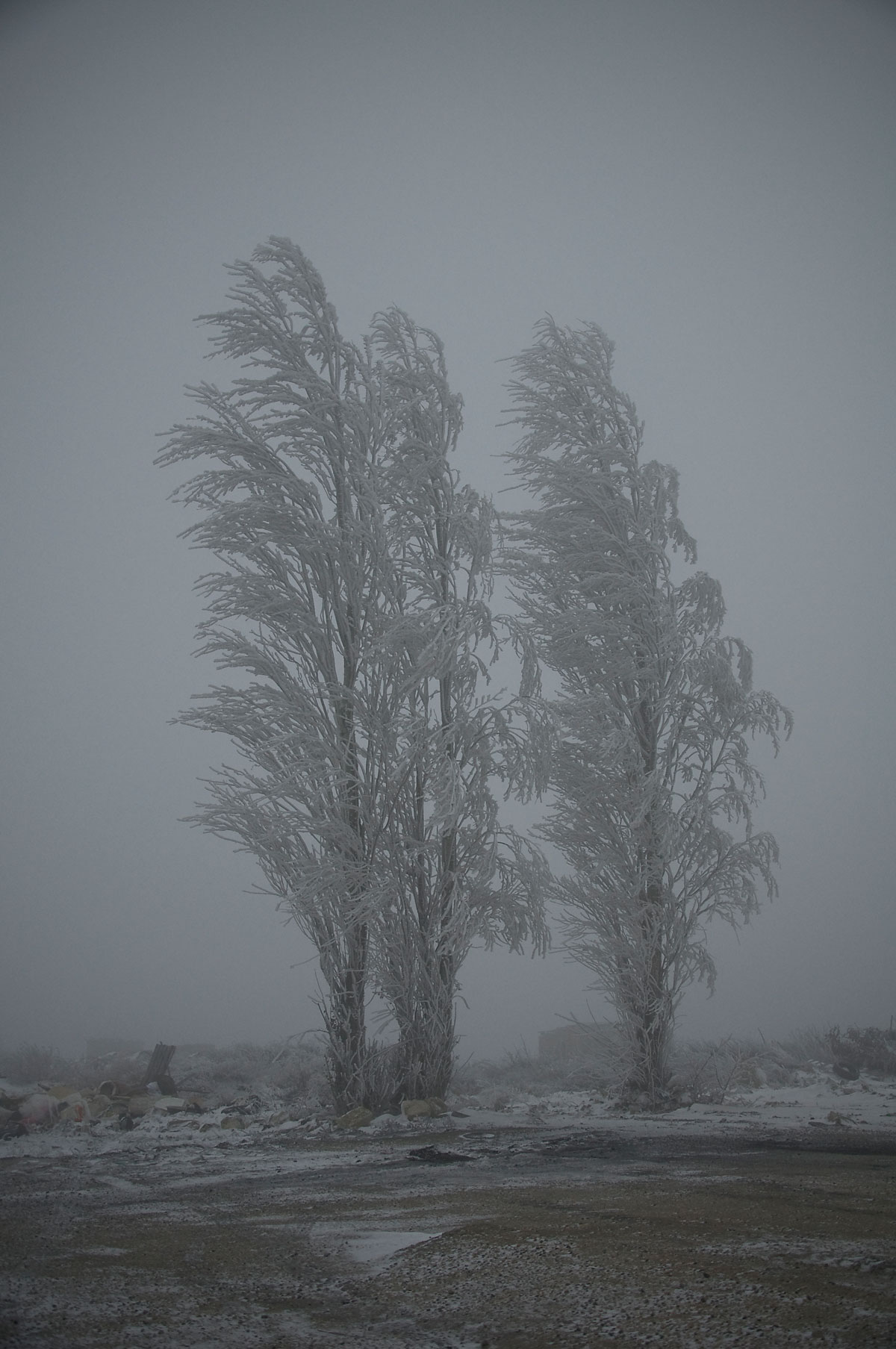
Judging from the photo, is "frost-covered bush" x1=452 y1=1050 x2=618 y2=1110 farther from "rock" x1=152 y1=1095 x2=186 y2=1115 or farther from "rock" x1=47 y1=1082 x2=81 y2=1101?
"rock" x1=47 y1=1082 x2=81 y2=1101

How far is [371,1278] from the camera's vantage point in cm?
196

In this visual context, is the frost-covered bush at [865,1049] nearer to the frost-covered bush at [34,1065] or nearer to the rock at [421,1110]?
the rock at [421,1110]

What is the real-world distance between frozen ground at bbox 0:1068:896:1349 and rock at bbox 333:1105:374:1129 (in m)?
1.25

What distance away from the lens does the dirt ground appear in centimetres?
154

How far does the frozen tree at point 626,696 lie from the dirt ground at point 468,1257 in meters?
3.75

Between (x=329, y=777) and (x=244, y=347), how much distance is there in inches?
172

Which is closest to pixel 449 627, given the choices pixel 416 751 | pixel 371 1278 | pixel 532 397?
pixel 416 751

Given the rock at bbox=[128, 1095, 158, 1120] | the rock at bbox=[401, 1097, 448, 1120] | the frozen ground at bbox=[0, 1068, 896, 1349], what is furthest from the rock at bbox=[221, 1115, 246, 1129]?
the frozen ground at bbox=[0, 1068, 896, 1349]

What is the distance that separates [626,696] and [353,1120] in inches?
193

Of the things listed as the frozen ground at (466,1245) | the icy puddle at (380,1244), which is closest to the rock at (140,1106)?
the frozen ground at (466,1245)

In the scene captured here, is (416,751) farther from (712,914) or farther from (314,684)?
(712,914)

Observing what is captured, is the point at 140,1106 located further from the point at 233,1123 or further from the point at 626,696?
the point at 626,696

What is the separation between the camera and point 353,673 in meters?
7.34

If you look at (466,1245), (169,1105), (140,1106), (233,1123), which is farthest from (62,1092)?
(466,1245)
